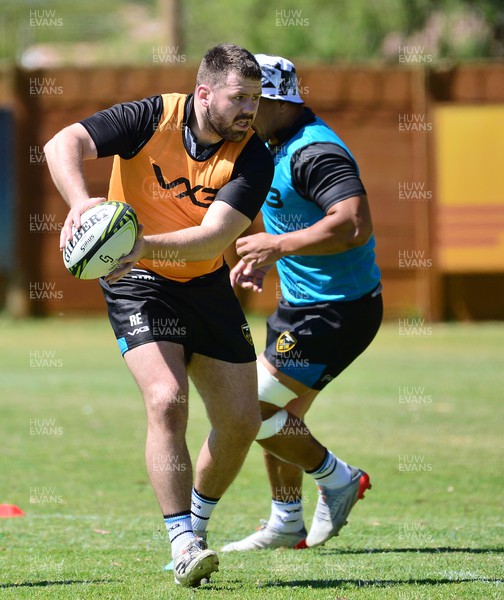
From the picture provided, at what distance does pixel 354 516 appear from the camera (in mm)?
7816

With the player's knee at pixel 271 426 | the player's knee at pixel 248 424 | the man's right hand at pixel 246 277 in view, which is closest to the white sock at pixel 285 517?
the player's knee at pixel 271 426

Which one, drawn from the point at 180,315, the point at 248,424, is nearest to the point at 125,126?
the point at 180,315

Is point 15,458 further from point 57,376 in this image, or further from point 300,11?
point 300,11

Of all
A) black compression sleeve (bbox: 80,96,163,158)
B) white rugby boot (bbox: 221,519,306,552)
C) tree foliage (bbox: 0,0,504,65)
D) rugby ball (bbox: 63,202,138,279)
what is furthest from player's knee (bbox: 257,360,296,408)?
tree foliage (bbox: 0,0,504,65)

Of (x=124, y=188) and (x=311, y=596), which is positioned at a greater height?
(x=124, y=188)

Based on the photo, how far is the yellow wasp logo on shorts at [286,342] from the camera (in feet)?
22.3

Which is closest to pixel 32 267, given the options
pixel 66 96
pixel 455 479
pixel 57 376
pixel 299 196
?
pixel 66 96

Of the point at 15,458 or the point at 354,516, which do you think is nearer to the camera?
the point at 354,516

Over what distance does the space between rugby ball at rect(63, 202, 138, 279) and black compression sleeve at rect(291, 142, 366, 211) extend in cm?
161

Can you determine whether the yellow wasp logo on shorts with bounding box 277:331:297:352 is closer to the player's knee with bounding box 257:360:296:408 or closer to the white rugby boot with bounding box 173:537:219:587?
the player's knee with bounding box 257:360:296:408

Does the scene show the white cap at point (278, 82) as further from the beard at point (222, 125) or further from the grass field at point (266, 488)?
the grass field at point (266, 488)

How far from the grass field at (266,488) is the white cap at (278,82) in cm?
259

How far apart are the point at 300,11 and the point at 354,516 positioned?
19607mm

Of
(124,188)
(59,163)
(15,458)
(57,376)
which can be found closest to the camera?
(59,163)
